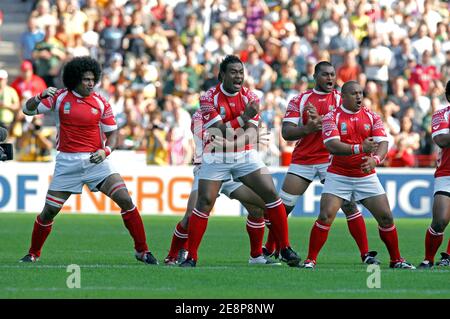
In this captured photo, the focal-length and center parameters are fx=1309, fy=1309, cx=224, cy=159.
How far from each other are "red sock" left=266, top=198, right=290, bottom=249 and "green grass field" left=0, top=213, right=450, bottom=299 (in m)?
0.29

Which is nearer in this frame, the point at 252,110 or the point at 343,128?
the point at 252,110

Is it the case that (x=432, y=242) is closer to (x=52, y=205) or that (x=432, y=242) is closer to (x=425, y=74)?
(x=52, y=205)

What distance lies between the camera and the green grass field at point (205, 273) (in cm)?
1126

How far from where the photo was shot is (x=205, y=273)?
12922 mm

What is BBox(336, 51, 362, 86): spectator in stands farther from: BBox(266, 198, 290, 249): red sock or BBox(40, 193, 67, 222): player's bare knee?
BBox(40, 193, 67, 222): player's bare knee

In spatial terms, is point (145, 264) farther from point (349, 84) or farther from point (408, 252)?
point (408, 252)

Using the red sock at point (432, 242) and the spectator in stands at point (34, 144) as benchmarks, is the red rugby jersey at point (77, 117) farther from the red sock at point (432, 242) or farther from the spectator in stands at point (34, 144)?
the spectator in stands at point (34, 144)

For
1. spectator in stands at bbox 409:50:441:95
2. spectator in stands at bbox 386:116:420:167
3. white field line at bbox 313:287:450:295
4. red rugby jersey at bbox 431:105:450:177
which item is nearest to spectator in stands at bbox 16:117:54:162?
spectator in stands at bbox 386:116:420:167

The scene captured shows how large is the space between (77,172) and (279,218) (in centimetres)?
225

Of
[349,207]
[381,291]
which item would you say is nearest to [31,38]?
[349,207]

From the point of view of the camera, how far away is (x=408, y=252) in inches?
648

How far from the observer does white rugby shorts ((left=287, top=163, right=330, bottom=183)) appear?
1484 centimetres

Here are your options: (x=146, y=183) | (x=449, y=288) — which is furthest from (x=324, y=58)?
(x=449, y=288)

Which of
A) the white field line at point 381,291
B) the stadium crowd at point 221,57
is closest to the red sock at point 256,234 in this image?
the white field line at point 381,291
